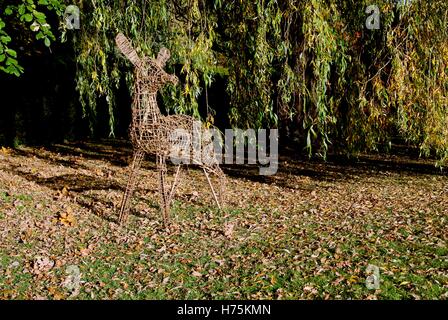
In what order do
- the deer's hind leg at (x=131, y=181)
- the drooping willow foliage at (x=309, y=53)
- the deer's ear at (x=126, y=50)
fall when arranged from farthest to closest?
the drooping willow foliage at (x=309, y=53), the deer's hind leg at (x=131, y=181), the deer's ear at (x=126, y=50)

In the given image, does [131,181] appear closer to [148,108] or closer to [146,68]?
[148,108]

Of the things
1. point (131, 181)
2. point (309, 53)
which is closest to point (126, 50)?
point (131, 181)

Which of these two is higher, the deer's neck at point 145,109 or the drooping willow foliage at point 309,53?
the drooping willow foliage at point 309,53

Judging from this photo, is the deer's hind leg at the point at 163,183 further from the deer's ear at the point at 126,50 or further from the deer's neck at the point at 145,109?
the deer's ear at the point at 126,50

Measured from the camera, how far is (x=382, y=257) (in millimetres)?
4844

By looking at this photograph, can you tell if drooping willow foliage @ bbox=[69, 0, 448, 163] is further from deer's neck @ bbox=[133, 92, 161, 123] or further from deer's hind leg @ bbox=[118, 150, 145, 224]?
deer's hind leg @ bbox=[118, 150, 145, 224]

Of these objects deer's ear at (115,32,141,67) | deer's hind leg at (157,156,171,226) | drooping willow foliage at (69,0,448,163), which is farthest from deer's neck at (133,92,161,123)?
drooping willow foliage at (69,0,448,163)

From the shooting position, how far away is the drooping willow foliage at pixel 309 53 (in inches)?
241

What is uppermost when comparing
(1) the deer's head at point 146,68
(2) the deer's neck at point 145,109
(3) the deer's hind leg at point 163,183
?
(1) the deer's head at point 146,68

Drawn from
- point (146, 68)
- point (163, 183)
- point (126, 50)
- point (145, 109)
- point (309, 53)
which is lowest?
point (163, 183)

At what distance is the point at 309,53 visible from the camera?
677cm

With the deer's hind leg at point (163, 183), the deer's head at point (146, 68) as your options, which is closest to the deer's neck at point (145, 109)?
the deer's head at point (146, 68)

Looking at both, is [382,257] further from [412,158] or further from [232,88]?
[412,158]

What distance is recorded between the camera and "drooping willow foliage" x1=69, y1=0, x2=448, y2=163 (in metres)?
6.13
